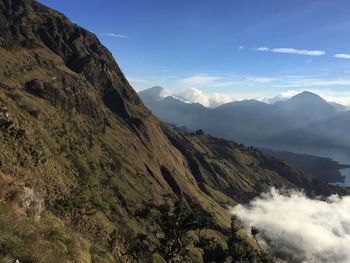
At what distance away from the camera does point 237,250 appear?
75000mm

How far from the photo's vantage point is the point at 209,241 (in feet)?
257

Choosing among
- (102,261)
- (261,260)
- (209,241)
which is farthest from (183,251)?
(102,261)

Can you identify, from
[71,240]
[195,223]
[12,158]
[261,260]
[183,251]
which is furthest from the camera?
[12,158]

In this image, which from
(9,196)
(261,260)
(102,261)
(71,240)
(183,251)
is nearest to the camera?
(71,240)

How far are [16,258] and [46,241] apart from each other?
3.79 m

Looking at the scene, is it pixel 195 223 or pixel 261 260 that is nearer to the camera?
pixel 195 223

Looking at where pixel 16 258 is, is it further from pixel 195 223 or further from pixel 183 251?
pixel 183 251

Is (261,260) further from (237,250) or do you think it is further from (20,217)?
(20,217)

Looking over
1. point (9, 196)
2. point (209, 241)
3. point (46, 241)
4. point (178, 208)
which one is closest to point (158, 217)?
point (178, 208)

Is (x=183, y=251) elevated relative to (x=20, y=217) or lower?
lower

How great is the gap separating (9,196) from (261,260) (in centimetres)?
6877

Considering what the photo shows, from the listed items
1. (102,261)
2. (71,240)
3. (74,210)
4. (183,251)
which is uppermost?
(71,240)

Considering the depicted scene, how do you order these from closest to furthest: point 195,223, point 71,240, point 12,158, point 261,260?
point 71,240 → point 195,223 → point 261,260 → point 12,158

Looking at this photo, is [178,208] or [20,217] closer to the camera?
[20,217]
